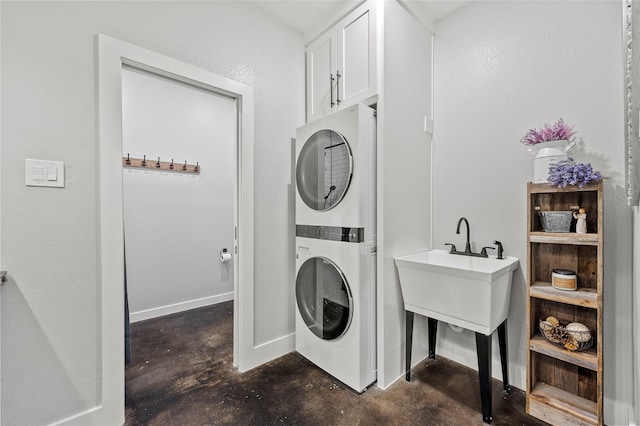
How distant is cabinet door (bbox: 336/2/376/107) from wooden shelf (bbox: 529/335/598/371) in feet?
5.61

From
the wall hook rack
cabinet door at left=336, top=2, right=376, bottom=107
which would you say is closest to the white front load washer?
cabinet door at left=336, top=2, right=376, bottom=107

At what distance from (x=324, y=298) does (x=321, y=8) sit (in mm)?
2092

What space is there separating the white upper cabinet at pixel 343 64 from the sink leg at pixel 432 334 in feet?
5.51

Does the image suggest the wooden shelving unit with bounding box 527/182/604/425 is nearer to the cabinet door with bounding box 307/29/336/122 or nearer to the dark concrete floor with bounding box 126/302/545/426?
the dark concrete floor with bounding box 126/302/545/426

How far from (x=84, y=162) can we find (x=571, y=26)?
274 centimetres

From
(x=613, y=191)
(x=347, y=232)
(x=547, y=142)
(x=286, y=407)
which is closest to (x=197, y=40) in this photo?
(x=347, y=232)

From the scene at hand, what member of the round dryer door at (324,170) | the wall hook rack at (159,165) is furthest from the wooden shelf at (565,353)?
the wall hook rack at (159,165)

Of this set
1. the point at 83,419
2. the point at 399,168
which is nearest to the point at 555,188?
the point at 399,168

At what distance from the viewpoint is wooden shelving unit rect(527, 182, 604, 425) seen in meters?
1.37

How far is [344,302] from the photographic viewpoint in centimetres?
182

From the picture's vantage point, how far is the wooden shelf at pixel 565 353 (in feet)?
4.44

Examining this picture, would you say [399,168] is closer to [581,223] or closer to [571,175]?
[571,175]

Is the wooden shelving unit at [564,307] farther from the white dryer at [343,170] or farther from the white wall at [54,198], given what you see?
the white wall at [54,198]

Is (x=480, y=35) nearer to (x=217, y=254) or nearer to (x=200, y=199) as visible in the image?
(x=200, y=199)
